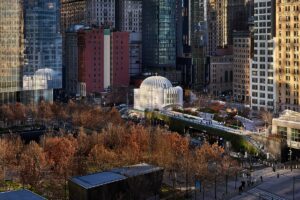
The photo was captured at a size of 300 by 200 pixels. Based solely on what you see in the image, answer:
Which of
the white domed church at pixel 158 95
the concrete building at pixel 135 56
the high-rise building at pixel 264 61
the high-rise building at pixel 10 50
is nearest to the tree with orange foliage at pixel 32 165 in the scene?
the white domed church at pixel 158 95

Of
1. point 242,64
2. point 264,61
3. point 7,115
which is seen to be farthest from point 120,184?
point 242,64

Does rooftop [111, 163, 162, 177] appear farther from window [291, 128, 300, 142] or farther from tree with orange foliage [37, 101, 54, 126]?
tree with orange foliage [37, 101, 54, 126]

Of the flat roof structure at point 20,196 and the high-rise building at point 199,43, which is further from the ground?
the high-rise building at point 199,43

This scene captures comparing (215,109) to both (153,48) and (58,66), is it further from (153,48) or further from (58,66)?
(153,48)

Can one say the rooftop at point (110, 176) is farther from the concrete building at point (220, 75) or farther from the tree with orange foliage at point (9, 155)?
the concrete building at point (220, 75)

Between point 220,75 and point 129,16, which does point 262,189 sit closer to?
point 220,75

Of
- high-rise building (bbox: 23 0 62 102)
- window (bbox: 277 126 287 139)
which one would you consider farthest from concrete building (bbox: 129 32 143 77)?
window (bbox: 277 126 287 139)
